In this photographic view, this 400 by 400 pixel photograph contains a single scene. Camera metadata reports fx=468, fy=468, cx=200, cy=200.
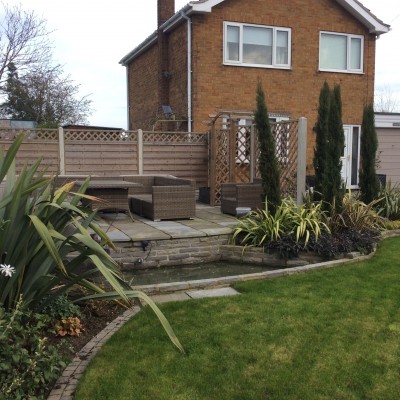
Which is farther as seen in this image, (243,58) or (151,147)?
(243,58)

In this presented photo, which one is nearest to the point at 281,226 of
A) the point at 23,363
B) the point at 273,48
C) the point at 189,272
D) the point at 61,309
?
the point at 189,272

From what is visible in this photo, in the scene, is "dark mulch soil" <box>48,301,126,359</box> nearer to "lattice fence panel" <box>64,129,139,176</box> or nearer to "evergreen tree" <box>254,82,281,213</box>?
"evergreen tree" <box>254,82,281,213</box>

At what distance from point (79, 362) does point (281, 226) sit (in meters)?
4.10

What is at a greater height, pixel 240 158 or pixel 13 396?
pixel 240 158

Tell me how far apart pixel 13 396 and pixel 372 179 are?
746cm

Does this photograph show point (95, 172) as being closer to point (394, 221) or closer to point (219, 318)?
point (394, 221)

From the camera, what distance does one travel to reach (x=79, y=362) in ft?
10.8

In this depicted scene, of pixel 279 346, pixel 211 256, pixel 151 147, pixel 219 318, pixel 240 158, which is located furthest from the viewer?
pixel 151 147

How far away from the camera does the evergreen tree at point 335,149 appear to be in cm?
737

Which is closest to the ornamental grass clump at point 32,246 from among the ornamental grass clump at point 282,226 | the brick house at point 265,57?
the ornamental grass clump at point 282,226

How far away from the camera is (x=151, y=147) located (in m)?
12.1

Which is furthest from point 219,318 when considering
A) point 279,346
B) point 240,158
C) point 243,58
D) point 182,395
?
point 243,58

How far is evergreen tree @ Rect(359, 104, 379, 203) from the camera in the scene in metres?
8.51

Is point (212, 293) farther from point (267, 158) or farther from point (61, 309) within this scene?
point (267, 158)
